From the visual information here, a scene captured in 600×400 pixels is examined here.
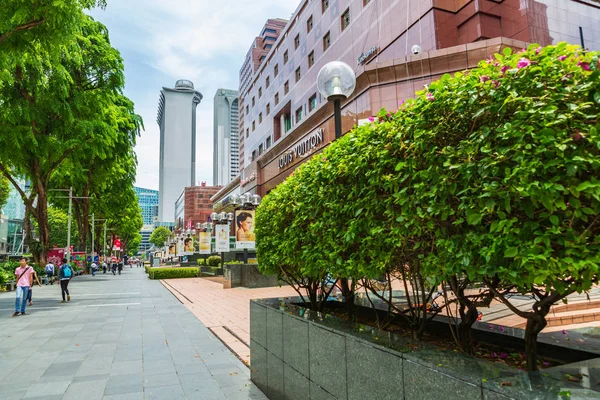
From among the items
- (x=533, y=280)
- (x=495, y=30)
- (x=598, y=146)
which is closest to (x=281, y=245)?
(x=533, y=280)

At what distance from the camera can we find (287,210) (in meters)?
5.04

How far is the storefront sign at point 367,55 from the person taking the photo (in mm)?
23766

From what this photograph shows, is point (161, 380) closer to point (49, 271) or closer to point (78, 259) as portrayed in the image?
point (49, 271)

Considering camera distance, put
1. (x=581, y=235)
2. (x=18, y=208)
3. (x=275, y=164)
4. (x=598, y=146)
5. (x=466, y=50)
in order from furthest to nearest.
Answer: (x=18, y=208) < (x=275, y=164) < (x=466, y=50) < (x=581, y=235) < (x=598, y=146)

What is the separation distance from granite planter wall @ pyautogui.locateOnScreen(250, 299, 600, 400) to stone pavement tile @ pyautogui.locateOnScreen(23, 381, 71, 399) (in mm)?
2654

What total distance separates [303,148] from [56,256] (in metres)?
20.7

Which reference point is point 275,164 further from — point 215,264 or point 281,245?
point 281,245

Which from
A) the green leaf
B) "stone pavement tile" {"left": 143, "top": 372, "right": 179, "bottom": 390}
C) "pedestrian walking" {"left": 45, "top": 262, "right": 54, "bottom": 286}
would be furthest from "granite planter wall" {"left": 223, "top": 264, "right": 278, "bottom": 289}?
the green leaf

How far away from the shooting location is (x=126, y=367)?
6.46 meters

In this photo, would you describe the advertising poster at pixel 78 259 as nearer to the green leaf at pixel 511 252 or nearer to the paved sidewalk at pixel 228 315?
the paved sidewalk at pixel 228 315

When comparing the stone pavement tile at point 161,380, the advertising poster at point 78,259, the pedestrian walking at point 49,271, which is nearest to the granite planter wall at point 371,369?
the stone pavement tile at point 161,380

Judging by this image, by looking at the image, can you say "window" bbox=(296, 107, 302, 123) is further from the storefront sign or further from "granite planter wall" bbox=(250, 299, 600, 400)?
"granite planter wall" bbox=(250, 299, 600, 400)

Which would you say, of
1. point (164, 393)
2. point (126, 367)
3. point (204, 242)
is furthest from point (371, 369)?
point (204, 242)

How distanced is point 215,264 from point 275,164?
9.30 metres
